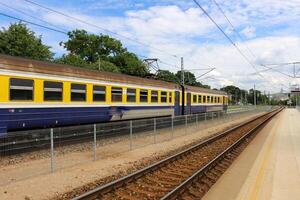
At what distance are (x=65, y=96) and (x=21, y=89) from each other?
8.87ft

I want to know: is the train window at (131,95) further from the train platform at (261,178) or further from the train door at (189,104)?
the train door at (189,104)

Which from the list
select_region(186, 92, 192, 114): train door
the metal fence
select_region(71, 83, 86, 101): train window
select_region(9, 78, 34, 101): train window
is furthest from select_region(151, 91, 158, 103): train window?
select_region(9, 78, 34, 101): train window

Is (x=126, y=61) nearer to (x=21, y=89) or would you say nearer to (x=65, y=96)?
(x=65, y=96)

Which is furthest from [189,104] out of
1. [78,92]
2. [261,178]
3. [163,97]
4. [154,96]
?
[261,178]

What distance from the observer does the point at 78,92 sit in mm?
18297

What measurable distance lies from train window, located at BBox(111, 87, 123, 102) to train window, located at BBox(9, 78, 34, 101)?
6.53 metres

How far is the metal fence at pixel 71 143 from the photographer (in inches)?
462

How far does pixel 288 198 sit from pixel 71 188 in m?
5.03

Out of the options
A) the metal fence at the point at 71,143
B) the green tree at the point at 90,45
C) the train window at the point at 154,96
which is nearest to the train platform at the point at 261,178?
the metal fence at the point at 71,143

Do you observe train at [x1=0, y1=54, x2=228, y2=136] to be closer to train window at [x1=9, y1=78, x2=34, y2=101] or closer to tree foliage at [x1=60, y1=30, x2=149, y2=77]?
train window at [x1=9, y1=78, x2=34, y2=101]

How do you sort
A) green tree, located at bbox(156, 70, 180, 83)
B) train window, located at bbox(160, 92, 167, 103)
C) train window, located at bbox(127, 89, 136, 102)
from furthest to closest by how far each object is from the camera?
1. green tree, located at bbox(156, 70, 180, 83)
2. train window, located at bbox(160, 92, 167, 103)
3. train window, located at bbox(127, 89, 136, 102)

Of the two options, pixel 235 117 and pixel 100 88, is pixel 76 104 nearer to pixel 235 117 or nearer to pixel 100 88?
pixel 100 88

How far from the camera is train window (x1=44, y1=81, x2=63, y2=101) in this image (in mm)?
16172

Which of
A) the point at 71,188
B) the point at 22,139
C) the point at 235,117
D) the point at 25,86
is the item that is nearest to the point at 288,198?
the point at 71,188
